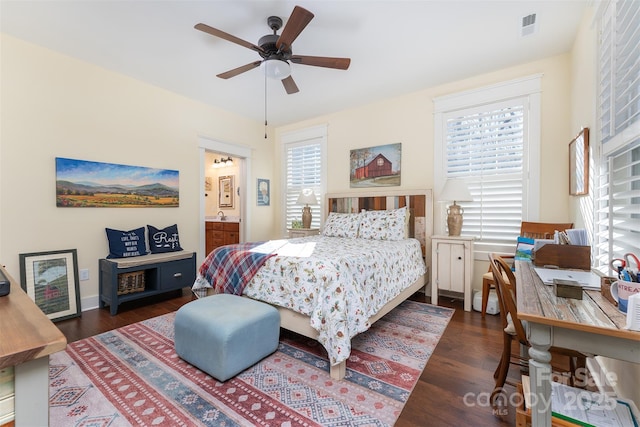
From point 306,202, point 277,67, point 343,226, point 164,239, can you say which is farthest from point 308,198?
point 277,67

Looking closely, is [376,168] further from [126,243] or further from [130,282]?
[130,282]

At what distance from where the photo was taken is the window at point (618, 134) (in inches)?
57.7

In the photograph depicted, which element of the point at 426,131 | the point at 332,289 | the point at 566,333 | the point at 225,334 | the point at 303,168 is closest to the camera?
the point at 566,333

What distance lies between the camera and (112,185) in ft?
10.8

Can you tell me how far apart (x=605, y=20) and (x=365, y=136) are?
8.97 ft

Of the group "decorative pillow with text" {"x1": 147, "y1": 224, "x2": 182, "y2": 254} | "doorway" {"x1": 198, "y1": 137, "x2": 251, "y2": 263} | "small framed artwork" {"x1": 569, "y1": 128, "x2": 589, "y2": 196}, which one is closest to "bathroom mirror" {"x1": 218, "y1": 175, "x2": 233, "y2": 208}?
"doorway" {"x1": 198, "y1": 137, "x2": 251, "y2": 263}

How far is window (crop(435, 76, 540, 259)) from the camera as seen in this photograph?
3104 mm

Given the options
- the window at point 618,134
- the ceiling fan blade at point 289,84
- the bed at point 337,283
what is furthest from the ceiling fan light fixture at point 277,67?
the window at point 618,134

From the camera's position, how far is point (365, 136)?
4312mm

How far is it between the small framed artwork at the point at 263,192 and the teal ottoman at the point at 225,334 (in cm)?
311

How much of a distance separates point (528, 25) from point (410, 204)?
2.11 metres

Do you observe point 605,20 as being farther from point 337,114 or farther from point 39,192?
point 39,192

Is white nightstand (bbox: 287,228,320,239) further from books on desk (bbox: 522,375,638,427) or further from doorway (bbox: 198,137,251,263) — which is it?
books on desk (bbox: 522,375,638,427)

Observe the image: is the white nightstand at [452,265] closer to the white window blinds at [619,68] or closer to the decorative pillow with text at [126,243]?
the white window blinds at [619,68]
